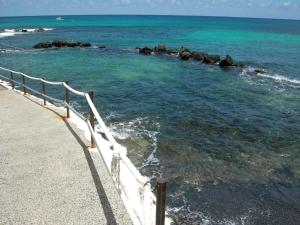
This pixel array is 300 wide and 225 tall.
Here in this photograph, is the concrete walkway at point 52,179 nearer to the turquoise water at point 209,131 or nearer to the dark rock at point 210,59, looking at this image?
the turquoise water at point 209,131

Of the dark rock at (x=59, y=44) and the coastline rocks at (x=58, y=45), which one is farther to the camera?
the dark rock at (x=59, y=44)

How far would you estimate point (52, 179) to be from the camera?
704 centimetres

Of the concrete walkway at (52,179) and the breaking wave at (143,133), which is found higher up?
the concrete walkway at (52,179)

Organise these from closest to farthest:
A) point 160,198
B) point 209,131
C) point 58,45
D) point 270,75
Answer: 1. point 160,198
2. point 209,131
3. point 270,75
4. point 58,45

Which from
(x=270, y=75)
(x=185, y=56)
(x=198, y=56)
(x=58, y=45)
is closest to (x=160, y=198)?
(x=270, y=75)

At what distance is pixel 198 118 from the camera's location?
17.4 metres

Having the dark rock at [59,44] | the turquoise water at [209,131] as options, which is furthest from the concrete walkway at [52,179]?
the dark rock at [59,44]

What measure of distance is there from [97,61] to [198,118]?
887 inches

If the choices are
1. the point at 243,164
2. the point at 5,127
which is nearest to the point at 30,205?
the point at 5,127

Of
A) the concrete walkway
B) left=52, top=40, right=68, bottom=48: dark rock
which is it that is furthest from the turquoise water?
left=52, top=40, right=68, bottom=48: dark rock

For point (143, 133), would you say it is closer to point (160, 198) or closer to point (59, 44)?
point (160, 198)

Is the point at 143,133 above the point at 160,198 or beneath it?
beneath

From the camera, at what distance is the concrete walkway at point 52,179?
5.88 m

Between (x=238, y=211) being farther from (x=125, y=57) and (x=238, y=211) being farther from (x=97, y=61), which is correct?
(x=125, y=57)
